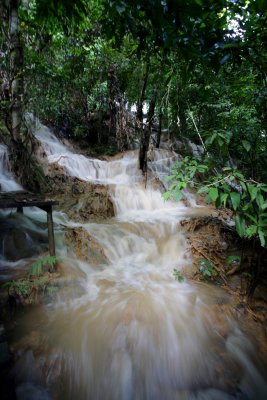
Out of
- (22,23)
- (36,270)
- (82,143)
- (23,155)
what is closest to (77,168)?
(23,155)

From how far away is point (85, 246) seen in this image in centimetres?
473

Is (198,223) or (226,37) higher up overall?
(226,37)

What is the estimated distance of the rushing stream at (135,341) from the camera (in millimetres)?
2447

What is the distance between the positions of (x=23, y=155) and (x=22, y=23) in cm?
346

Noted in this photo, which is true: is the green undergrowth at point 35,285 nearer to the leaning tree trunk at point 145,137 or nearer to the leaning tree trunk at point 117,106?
the leaning tree trunk at point 145,137

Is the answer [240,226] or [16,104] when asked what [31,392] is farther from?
[16,104]

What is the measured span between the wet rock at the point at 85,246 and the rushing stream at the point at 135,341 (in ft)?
0.42

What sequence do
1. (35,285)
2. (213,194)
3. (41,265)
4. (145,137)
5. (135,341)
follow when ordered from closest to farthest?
(213,194), (135,341), (35,285), (41,265), (145,137)

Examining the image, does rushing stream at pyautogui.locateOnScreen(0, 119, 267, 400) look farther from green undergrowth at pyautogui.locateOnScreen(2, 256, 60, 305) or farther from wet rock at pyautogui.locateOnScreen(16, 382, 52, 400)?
green undergrowth at pyautogui.locateOnScreen(2, 256, 60, 305)

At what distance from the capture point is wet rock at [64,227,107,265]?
4.61 m

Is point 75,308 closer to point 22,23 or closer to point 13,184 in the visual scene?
point 13,184

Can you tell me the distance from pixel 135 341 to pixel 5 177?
18.7 ft

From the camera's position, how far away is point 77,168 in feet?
29.6

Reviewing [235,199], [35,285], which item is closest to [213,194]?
[235,199]
